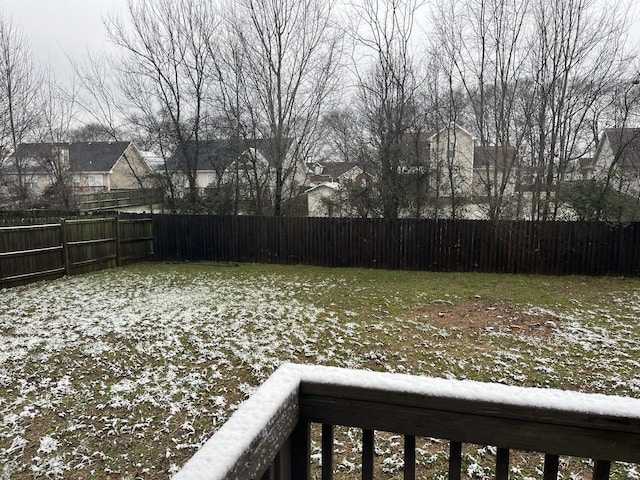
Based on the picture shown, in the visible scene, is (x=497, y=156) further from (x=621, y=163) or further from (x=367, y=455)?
A: (x=367, y=455)

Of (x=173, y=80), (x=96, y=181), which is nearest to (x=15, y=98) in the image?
(x=173, y=80)

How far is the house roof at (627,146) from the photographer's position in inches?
392

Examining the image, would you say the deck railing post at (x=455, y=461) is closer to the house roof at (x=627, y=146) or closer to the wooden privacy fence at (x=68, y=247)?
the wooden privacy fence at (x=68, y=247)

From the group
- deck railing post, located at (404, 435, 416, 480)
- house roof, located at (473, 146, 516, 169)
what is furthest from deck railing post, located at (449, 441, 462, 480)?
house roof, located at (473, 146, 516, 169)

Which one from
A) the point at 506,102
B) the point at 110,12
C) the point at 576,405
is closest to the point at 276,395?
the point at 576,405

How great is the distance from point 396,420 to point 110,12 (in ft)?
52.8

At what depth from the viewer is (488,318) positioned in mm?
5918

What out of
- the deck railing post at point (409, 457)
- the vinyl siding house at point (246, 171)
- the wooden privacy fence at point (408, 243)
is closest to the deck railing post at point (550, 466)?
the deck railing post at point (409, 457)

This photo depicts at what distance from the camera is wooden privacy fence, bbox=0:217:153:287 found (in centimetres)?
816

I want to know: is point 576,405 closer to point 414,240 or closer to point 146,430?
point 146,430

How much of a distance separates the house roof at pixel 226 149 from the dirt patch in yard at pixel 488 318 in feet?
27.6

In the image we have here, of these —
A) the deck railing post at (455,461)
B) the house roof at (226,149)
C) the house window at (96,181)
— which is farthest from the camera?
the house window at (96,181)

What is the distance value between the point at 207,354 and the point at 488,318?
417cm

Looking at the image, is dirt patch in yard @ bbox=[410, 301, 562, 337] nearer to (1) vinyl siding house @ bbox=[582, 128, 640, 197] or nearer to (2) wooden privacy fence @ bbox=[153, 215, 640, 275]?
(2) wooden privacy fence @ bbox=[153, 215, 640, 275]
